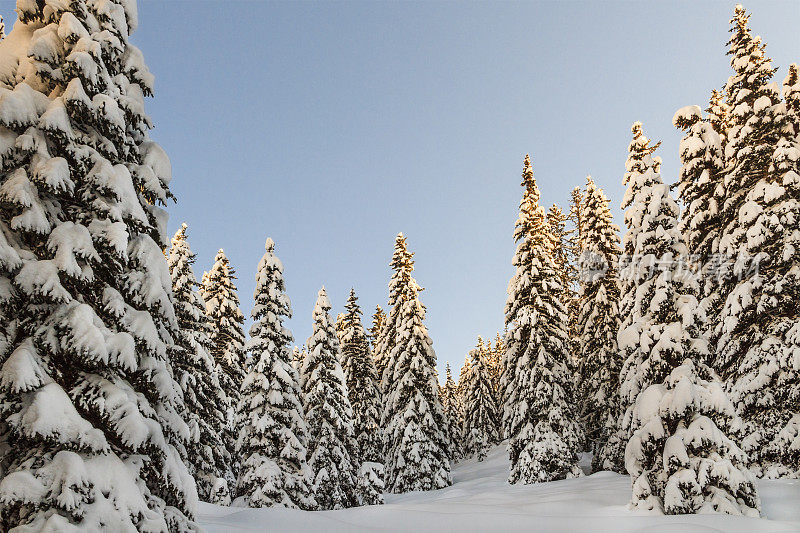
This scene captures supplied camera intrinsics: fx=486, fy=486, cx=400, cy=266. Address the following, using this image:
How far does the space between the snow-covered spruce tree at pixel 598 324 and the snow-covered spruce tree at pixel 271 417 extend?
1565 centimetres

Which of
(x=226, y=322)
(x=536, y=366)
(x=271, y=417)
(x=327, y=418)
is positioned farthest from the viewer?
(x=226, y=322)

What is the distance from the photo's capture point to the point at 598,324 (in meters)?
27.3

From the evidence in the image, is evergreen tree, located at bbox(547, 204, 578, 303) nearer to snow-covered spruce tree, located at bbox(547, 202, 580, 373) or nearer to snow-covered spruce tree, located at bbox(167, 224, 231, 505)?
snow-covered spruce tree, located at bbox(547, 202, 580, 373)

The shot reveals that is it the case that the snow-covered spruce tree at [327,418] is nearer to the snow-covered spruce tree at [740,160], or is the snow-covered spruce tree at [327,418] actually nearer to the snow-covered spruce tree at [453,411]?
the snow-covered spruce tree at [740,160]

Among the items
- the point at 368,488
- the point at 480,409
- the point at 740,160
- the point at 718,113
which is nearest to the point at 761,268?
the point at 740,160

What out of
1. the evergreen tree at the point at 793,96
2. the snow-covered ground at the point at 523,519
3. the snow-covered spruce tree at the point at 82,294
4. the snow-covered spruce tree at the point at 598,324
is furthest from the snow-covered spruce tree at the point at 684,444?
the snow-covered spruce tree at the point at 598,324

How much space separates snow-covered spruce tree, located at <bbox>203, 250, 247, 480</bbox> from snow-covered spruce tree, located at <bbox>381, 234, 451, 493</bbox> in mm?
10244

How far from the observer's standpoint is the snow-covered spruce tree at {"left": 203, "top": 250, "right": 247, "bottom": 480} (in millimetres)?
29172

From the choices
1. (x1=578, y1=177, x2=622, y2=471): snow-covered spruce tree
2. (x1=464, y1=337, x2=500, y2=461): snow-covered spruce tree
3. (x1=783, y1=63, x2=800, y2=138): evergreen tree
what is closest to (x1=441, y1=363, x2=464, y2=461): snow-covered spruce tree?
(x1=464, y1=337, x2=500, y2=461): snow-covered spruce tree

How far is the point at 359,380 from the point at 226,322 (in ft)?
36.9

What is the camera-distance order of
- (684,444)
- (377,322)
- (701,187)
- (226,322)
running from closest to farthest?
(684,444) < (701,187) < (226,322) < (377,322)

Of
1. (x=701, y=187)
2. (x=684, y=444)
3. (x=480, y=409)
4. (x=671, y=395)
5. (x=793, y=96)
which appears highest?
(x=793, y=96)

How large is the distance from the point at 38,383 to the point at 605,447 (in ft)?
82.2

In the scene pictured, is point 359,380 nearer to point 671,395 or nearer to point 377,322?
point 377,322
